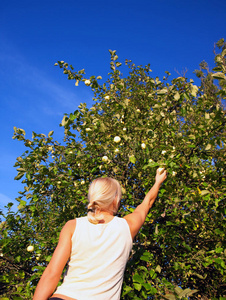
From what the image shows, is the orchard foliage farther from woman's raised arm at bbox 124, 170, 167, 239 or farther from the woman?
the woman

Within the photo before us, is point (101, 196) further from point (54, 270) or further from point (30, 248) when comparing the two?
point (30, 248)

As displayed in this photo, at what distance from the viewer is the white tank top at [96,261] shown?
44.4 inches

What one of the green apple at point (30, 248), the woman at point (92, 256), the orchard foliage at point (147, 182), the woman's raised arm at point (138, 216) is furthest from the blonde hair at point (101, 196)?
the green apple at point (30, 248)

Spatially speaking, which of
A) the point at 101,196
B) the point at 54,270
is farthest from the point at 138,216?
the point at 54,270

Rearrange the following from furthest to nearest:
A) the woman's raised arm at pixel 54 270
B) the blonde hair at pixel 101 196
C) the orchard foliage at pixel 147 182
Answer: the orchard foliage at pixel 147 182, the blonde hair at pixel 101 196, the woman's raised arm at pixel 54 270

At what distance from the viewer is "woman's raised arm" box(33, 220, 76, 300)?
1.10 metres

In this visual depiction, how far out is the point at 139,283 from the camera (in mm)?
1839

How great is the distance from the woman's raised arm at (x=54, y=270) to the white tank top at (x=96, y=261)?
3cm

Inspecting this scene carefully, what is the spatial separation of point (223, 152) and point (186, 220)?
831 millimetres

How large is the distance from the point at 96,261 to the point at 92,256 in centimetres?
3


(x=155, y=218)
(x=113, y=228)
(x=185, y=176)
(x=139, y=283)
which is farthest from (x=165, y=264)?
(x=113, y=228)

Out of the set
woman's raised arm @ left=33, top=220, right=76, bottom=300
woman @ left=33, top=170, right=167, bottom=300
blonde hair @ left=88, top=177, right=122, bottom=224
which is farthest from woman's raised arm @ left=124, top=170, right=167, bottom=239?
woman's raised arm @ left=33, top=220, right=76, bottom=300

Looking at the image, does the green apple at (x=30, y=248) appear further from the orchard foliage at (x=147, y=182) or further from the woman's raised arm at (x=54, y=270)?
the woman's raised arm at (x=54, y=270)

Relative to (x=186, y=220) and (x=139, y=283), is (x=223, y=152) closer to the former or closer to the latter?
(x=186, y=220)
